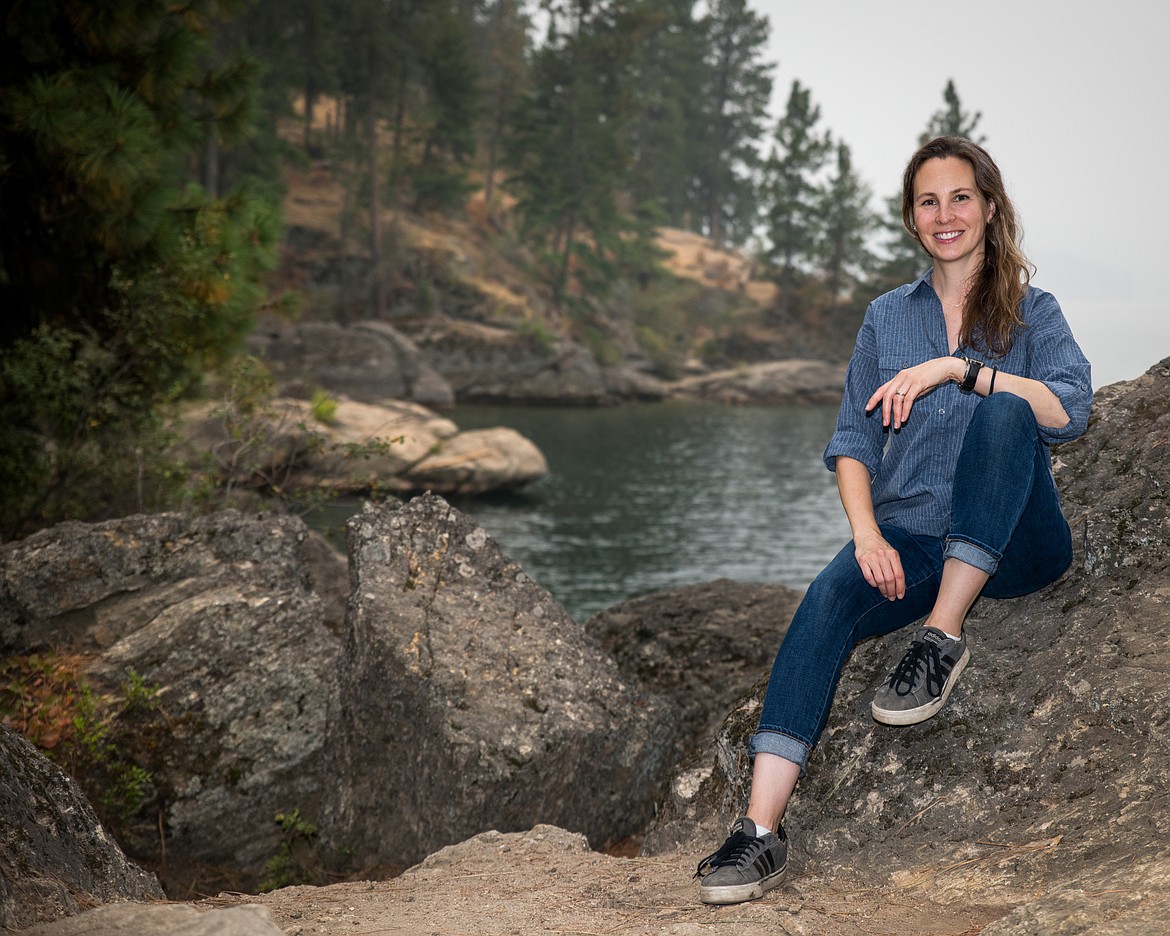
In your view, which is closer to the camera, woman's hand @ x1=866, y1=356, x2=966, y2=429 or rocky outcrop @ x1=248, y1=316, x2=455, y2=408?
woman's hand @ x1=866, y1=356, x2=966, y2=429

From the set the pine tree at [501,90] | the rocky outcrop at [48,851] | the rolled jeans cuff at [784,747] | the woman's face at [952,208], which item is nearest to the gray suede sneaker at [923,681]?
the rolled jeans cuff at [784,747]

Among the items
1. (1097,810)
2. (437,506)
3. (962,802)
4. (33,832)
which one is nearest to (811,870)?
(962,802)

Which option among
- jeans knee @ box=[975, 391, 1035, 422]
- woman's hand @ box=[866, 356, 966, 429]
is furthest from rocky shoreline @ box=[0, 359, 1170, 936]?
woman's hand @ box=[866, 356, 966, 429]

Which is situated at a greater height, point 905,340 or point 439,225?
point 439,225

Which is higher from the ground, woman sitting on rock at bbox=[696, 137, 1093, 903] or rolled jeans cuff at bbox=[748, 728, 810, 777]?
woman sitting on rock at bbox=[696, 137, 1093, 903]

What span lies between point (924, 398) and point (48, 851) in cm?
347

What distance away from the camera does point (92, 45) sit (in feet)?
29.0

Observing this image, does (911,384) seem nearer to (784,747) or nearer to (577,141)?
(784,747)

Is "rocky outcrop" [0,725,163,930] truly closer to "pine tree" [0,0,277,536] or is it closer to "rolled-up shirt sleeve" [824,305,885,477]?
"rolled-up shirt sleeve" [824,305,885,477]

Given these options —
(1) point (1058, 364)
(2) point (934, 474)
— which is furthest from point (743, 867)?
(1) point (1058, 364)

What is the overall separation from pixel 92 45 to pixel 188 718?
21.6 ft

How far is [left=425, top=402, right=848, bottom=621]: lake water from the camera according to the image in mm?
19875

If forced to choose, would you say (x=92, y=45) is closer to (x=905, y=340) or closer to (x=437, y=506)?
(x=437, y=506)

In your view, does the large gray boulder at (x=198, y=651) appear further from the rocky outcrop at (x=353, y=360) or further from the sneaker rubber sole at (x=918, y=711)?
the rocky outcrop at (x=353, y=360)
